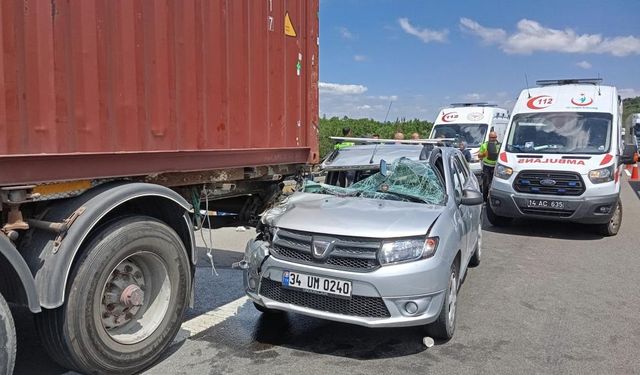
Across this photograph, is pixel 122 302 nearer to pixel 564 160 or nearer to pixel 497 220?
pixel 564 160

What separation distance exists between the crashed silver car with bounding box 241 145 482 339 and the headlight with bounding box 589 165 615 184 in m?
5.01

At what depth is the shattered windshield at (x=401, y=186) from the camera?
4.94 meters

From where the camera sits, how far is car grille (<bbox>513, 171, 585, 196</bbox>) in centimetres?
889

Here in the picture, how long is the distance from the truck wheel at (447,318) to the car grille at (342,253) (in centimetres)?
72

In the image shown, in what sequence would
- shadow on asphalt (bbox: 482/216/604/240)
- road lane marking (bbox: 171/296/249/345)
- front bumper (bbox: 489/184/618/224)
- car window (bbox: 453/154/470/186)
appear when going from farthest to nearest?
shadow on asphalt (bbox: 482/216/604/240) → front bumper (bbox: 489/184/618/224) → car window (bbox: 453/154/470/186) → road lane marking (bbox: 171/296/249/345)

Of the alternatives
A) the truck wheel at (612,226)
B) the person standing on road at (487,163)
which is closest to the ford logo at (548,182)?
the truck wheel at (612,226)

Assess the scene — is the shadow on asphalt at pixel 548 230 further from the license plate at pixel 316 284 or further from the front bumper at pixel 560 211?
the license plate at pixel 316 284

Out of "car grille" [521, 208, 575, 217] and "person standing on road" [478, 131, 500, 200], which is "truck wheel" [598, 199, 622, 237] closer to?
"car grille" [521, 208, 575, 217]

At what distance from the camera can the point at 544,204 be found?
9.05 meters

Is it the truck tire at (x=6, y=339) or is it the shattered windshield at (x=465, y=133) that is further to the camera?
the shattered windshield at (x=465, y=133)

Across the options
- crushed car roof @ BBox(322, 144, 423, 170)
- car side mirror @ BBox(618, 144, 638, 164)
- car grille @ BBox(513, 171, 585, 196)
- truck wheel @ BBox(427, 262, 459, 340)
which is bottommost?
truck wheel @ BBox(427, 262, 459, 340)

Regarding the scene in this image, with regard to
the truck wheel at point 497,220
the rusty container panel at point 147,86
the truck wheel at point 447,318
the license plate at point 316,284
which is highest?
the rusty container panel at point 147,86

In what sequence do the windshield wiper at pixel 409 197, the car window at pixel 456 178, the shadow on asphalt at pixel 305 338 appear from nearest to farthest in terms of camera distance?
the shadow on asphalt at pixel 305 338, the windshield wiper at pixel 409 197, the car window at pixel 456 178

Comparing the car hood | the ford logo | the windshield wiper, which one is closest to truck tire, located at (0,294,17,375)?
the car hood
